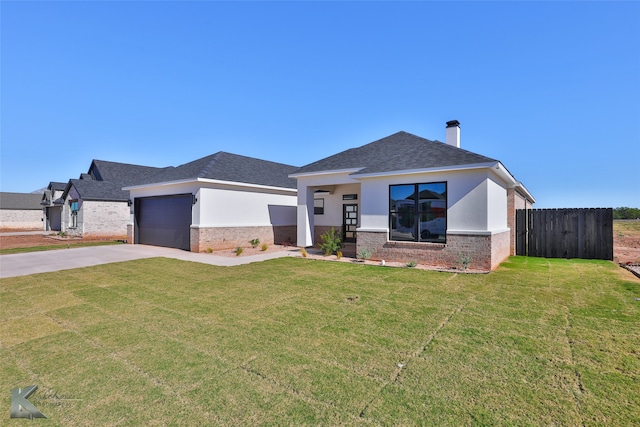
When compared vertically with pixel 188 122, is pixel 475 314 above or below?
below

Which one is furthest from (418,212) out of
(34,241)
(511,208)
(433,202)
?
(34,241)

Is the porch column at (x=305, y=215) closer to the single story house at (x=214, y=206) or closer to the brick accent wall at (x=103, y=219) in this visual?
the single story house at (x=214, y=206)

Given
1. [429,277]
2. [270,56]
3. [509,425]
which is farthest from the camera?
[270,56]

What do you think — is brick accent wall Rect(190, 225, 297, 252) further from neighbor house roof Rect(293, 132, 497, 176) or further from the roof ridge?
neighbor house roof Rect(293, 132, 497, 176)

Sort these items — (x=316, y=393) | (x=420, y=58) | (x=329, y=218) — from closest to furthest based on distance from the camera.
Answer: (x=316, y=393) → (x=420, y=58) → (x=329, y=218)

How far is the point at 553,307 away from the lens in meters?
5.63

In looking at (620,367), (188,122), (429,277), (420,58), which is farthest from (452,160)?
(188,122)

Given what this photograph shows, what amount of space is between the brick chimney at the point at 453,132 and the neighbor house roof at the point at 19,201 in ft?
181

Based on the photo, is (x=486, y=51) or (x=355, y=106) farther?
(x=355, y=106)

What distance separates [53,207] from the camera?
33094 millimetres

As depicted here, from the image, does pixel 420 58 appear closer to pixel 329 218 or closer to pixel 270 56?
pixel 270 56

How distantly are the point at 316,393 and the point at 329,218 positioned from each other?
1470 centimetres
